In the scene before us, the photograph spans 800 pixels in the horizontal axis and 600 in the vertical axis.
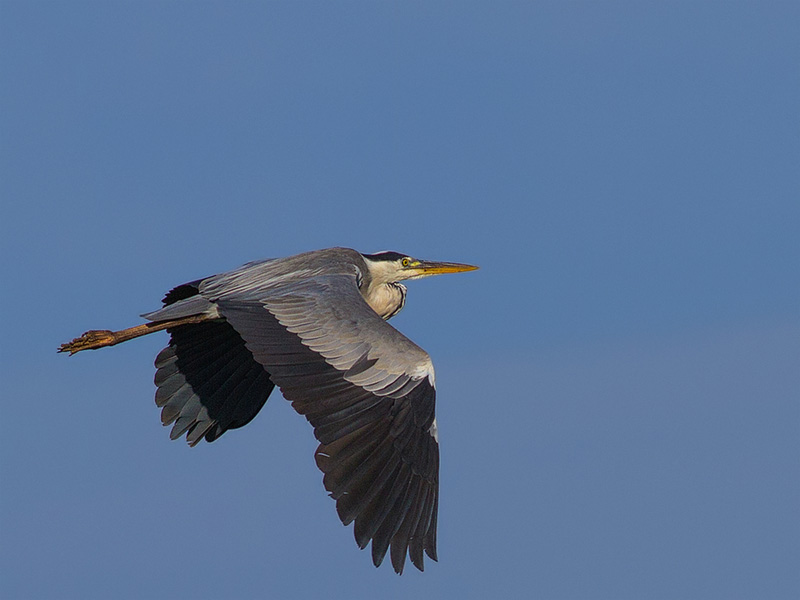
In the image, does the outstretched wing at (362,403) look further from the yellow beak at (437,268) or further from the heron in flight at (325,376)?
the yellow beak at (437,268)

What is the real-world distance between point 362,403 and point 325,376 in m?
0.35

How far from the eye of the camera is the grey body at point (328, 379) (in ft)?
26.9

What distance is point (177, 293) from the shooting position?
11.1 m

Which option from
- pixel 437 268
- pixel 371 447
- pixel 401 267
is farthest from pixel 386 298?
pixel 371 447

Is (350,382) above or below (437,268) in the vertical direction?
below

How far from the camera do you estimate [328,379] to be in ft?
28.4

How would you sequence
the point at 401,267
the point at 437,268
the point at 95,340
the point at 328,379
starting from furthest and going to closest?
the point at 437,268 → the point at 401,267 → the point at 95,340 → the point at 328,379

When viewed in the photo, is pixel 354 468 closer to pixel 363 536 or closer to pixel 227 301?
pixel 363 536

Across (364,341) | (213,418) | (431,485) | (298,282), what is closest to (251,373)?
(213,418)

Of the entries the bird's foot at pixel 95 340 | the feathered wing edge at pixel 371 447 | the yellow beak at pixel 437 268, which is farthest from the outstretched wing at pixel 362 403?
the yellow beak at pixel 437 268

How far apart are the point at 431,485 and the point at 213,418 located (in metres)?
3.31

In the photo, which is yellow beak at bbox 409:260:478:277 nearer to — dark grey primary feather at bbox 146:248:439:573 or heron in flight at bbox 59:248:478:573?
heron in flight at bbox 59:248:478:573

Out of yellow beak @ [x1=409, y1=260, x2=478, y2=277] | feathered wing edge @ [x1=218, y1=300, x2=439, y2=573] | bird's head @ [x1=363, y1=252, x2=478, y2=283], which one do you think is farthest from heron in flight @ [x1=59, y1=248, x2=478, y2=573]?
yellow beak @ [x1=409, y1=260, x2=478, y2=277]

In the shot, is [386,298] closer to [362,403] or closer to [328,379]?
[328,379]
